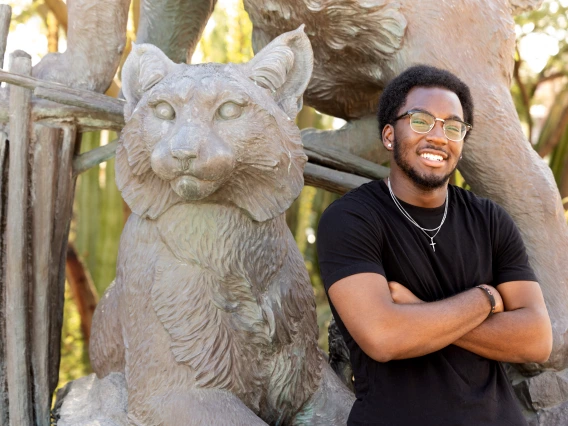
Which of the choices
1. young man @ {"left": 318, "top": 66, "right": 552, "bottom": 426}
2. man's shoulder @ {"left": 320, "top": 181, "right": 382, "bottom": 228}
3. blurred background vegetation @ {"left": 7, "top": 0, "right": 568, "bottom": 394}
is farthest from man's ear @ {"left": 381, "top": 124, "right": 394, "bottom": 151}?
blurred background vegetation @ {"left": 7, "top": 0, "right": 568, "bottom": 394}

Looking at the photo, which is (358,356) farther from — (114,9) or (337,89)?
(114,9)

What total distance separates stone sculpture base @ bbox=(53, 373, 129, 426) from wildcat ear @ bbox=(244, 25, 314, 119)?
2.61 ft

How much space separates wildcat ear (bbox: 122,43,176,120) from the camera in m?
1.73

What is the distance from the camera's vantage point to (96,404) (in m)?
2.01

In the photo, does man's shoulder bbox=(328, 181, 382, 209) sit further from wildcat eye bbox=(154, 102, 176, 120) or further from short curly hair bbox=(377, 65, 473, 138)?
wildcat eye bbox=(154, 102, 176, 120)

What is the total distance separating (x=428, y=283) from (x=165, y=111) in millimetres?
654

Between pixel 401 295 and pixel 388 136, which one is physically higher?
pixel 388 136

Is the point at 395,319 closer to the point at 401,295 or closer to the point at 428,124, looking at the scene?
the point at 401,295

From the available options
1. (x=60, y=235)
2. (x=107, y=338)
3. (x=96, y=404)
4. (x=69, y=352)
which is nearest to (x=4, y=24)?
(x=60, y=235)

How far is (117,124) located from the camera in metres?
2.19

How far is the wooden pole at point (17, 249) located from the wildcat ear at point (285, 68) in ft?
2.32

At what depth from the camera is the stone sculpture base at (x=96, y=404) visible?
Answer: 6.35 ft

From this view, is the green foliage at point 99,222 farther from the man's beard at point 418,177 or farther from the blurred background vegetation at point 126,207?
the man's beard at point 418,177

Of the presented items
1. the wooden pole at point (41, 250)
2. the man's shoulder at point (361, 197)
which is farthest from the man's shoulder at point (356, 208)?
the wooden pole at point (41, 250)
